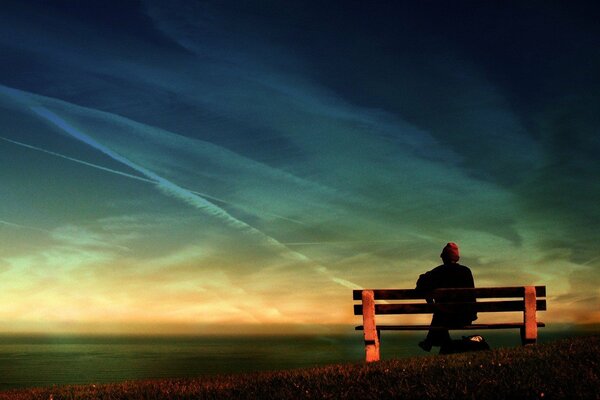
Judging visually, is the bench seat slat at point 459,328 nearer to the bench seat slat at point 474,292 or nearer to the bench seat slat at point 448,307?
the bench seat slat at point 448,307

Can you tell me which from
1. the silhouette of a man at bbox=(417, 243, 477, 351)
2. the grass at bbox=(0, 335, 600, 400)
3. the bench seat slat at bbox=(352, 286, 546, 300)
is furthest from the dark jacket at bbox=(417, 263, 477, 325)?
the grass at bbox=(0, 335, 600, 400)

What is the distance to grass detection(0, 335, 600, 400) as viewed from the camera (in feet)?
25.5

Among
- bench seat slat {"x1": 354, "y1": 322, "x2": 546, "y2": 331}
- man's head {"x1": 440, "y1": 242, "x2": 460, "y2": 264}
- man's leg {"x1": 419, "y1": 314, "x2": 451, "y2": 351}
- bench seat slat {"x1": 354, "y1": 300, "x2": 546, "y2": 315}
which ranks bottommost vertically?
man's leg {"x1": 419, "y1": 314, "x2": 451, "y2": 351}

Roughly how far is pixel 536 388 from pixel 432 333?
5115 mm

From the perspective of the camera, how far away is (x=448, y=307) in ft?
40.1

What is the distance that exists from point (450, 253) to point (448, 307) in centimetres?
125

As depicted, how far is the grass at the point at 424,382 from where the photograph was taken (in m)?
7.78

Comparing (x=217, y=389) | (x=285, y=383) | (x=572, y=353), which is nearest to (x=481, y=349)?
(x=572, y=353)

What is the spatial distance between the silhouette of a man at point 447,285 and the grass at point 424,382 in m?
0.86

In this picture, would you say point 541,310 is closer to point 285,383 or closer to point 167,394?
point 285,383

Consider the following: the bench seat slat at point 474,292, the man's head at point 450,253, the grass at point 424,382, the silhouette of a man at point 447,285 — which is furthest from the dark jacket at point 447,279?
the grass at point 424,382

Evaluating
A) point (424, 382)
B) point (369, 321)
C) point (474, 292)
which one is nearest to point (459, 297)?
point (474, 292)

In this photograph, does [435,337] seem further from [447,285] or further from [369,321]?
[369,321]

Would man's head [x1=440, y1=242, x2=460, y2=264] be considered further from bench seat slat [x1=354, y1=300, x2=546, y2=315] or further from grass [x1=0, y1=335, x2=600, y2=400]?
grass [x1=0, y1=335, x2=600, y2=400]
